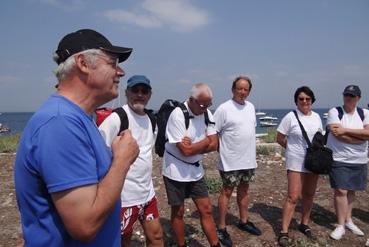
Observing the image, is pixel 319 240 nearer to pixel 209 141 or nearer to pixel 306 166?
pixel 306 166

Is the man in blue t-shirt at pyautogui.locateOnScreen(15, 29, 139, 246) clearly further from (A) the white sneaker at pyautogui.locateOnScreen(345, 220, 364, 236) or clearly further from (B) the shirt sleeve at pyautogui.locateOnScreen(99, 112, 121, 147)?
(A) the white sneaker at pyautogui.locateOnScreen(345, 220, 364, 236)

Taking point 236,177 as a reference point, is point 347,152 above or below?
above

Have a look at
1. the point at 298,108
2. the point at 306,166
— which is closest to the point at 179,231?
the point at 306,166

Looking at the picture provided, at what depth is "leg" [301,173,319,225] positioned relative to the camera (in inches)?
183

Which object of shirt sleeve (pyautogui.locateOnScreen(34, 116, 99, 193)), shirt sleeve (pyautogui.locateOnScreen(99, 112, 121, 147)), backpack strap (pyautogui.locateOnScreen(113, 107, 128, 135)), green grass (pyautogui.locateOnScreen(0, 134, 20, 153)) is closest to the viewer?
shirt sleeve (pyautogui.locateOnScreen(34, 116, 99, 193))

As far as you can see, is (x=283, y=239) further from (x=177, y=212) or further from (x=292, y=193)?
(x=177, y=212)

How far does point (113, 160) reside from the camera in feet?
4.98

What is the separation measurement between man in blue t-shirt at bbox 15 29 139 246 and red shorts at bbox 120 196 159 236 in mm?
1535

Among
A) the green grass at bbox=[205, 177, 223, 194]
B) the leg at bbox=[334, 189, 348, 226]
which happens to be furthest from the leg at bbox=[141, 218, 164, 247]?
the green grass at bbox=[205, 177, 223, 194]

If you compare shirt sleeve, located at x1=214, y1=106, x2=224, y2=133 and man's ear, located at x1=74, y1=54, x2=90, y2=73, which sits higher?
man's ear, located at x1=74, y1=54, x2=90, y2=73

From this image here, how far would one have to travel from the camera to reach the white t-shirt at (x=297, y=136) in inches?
176

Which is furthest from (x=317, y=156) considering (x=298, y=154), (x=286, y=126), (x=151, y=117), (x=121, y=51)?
(x=121, y=51)

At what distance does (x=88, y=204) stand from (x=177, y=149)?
2.58 m

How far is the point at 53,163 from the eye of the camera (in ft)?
4.11
